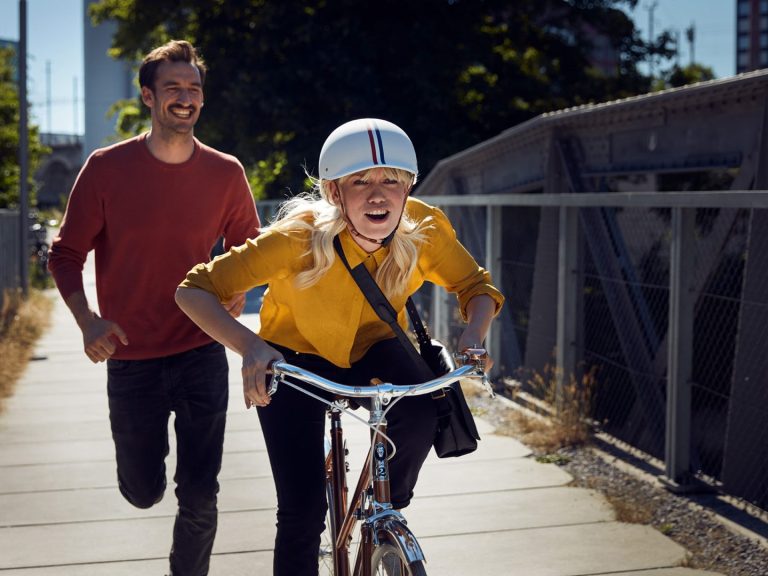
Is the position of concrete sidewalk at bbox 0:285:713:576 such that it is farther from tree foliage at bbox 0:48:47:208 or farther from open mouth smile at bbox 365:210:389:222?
tree foliage at bbox 0:48:47:208

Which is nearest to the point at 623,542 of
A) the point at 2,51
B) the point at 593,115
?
the point at 593,115

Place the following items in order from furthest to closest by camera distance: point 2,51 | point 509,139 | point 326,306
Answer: point 2,51
point 509,139
point 326,306

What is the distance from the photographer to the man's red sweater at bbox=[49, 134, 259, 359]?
436 cm

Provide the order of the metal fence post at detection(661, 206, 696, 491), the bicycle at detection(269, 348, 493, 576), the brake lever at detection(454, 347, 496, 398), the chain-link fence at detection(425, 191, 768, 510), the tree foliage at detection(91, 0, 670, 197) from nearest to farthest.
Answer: the bicycle at detection(269, 348, 493, 576), the brake lever at detection(454, 347, 496, 398), the chain-link fence at detection(425, 191, 768, 510), the metal fence post at detection(661, 206, 696, 491), the tree foliage at detection(91, 0, 670, 197)

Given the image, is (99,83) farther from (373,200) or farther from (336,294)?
(373,200)

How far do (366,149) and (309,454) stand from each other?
94 centimetres

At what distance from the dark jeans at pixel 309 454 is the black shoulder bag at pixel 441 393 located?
40 millimetres

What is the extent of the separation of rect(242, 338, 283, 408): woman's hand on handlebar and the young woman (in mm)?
56

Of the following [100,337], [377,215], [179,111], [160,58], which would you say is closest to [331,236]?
[377,215]

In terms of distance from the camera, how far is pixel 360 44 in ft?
84.0

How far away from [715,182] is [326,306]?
11.1 m

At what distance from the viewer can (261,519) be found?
5988 millimetres

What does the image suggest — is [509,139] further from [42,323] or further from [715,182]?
[42,323]

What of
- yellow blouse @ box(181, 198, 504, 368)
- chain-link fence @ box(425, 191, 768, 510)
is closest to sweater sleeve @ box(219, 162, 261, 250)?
yellow blouse @ box(181, 198, 504, 368)
